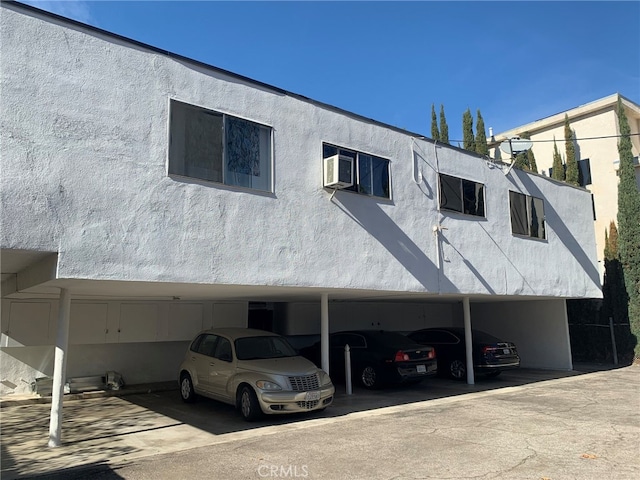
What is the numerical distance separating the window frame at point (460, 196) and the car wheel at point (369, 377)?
4370 millimetres

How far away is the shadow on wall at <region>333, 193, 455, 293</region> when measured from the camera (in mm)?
9789

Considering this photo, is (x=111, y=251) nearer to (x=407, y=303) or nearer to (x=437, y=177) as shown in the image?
(x=437, y=177)

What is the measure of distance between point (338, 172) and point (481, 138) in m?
26.0

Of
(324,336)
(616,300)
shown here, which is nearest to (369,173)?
(324,336)

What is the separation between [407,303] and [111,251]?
44.1ft

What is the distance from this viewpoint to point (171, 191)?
24.0 feet

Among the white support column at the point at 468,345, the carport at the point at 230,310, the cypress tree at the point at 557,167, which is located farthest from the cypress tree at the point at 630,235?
the white support column at the point at 468,345

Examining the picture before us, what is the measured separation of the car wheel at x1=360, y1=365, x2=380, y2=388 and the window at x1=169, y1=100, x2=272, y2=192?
602 cm

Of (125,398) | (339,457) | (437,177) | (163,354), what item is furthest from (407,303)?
(339,457)

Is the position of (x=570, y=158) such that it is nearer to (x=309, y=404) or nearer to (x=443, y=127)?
(x=443, y=127)

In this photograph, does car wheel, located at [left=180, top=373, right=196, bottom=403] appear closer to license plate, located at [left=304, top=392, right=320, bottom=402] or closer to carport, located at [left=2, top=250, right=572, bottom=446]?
carport, located at [left=2, top=250, right=572, bottom=446]

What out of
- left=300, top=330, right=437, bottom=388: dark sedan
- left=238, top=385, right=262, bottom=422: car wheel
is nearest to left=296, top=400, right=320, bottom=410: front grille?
left=238, top=385, right=262, bottom=422: car wheel

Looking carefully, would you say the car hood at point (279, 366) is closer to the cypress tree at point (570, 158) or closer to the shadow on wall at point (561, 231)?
the shadow on wall at point (561, 231)

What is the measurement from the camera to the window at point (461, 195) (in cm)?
1192
